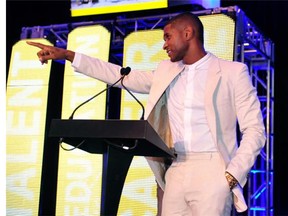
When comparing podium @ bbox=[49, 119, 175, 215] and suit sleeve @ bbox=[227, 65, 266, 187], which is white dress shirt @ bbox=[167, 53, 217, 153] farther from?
podium @ bbox=[49, 119, 175, 215]

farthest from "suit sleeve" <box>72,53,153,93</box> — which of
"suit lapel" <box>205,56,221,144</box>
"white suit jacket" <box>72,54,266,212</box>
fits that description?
"suit lapel" <box>205,56,221,144</box>

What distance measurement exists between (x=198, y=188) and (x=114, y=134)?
58 centimetres

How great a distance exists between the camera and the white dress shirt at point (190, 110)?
2.20m

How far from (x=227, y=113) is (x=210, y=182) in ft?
1.13

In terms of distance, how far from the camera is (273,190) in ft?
16.9

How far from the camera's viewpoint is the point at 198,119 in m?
2.22

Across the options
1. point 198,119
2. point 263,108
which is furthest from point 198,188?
point 263,108

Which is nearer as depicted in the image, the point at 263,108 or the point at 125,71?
the point at 125,71

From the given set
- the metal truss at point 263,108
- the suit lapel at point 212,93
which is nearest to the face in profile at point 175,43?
the suit lapel at point 212,93

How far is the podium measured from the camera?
5.76 ft

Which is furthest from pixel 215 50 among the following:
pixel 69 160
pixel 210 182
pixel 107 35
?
pixel 210 182

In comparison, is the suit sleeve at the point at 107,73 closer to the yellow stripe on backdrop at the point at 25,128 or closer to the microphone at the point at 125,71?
the microphone at the point at 125,71

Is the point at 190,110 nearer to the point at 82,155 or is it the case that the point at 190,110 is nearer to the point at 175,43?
the point at 175,43

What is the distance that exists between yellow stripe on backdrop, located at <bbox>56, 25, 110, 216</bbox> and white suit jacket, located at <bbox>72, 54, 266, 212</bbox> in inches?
89.8
